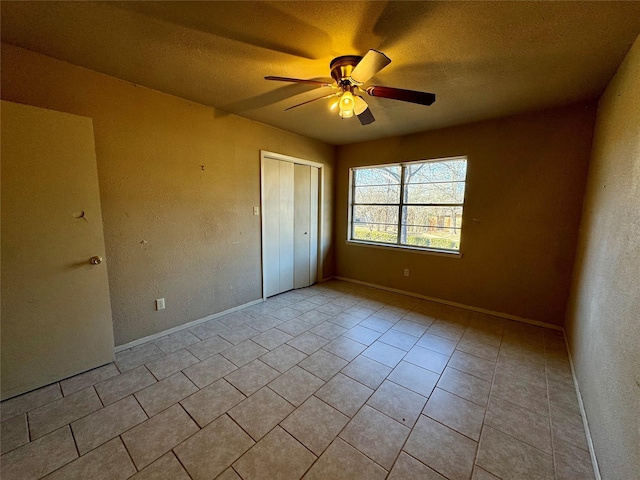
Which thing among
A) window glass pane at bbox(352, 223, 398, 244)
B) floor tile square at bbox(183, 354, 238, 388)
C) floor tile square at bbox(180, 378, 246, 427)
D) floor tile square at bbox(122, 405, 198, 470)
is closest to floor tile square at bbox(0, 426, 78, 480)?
floor tile square at bbox(122, 405, 198, 470)

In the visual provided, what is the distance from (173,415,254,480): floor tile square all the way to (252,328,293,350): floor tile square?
911 millimetres

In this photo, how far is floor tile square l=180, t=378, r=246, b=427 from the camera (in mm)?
1648

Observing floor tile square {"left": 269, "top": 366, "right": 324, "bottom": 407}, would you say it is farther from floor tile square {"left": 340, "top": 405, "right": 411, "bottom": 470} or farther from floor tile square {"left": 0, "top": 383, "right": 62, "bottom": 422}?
floor tile square {"left": 0, "top": 383, "right": 62, "bottom": 422}

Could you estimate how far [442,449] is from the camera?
144cm

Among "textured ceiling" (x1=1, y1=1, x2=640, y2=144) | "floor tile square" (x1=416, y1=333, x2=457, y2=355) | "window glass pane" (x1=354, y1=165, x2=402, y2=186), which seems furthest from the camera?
"window glass pane" (x1=354, y1=165, x2=402, y2=186)

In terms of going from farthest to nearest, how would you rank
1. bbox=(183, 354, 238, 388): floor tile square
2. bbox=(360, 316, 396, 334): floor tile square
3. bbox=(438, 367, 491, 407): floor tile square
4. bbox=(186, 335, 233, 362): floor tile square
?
bbox=(360, 316, 396, 334): floor tile square → bbox=(186, 335, 233, 362): floor tile square → bbox=(183, 354, 238, 388): floor tile square → bbox=(438, 367, 491, 407): floor tile square

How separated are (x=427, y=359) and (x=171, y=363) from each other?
2.30 meters

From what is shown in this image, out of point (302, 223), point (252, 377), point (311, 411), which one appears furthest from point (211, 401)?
point (302, 223)

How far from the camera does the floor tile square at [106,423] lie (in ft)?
4.79

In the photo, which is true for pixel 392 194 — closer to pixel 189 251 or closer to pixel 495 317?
pixel 495 317

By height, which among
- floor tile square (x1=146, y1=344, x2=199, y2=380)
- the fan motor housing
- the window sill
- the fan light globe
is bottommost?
floor tile square (x1=146, y1=344, x2=199, y2=380)

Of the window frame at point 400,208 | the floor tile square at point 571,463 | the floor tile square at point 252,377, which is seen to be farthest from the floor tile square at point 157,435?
the window frame at point 400,208

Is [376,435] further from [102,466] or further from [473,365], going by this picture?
[102,466]

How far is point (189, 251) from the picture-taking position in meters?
2.79
